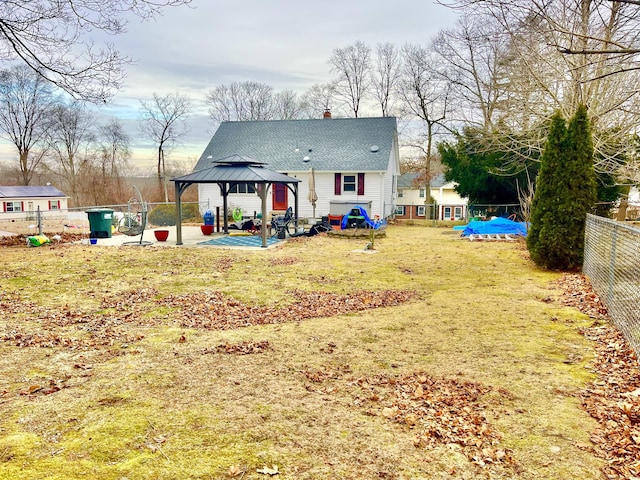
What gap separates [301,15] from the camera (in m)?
11.1

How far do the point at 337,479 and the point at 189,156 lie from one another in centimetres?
4136

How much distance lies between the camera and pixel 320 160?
74.3 feet

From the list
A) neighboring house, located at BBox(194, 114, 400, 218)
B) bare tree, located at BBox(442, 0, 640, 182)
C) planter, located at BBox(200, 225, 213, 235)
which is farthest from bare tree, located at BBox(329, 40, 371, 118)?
bare tree, located at BBox(442, 0, 640, 182)

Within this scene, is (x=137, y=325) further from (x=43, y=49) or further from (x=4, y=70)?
(x=4, y=70)

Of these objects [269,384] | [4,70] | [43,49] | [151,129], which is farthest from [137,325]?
[151,129]

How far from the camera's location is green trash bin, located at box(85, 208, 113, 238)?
14867 millimetres

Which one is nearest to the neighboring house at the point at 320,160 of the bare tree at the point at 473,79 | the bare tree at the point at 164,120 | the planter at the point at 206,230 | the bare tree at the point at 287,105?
the bare tree at the point at 473,79

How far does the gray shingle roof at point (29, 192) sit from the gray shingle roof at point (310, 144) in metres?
21.1

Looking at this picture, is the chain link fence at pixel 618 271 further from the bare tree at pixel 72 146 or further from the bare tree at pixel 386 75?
the bare tree at pixel 72 146

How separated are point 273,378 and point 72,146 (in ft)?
131

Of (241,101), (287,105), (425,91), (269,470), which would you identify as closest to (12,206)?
(241,101)

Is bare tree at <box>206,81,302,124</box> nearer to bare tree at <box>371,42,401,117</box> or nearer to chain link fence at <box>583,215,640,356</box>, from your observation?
bare tree at <box>371,42,401,117</box>

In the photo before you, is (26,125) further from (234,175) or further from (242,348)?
(242,348)

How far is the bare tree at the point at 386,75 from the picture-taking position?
3212 centimetres
